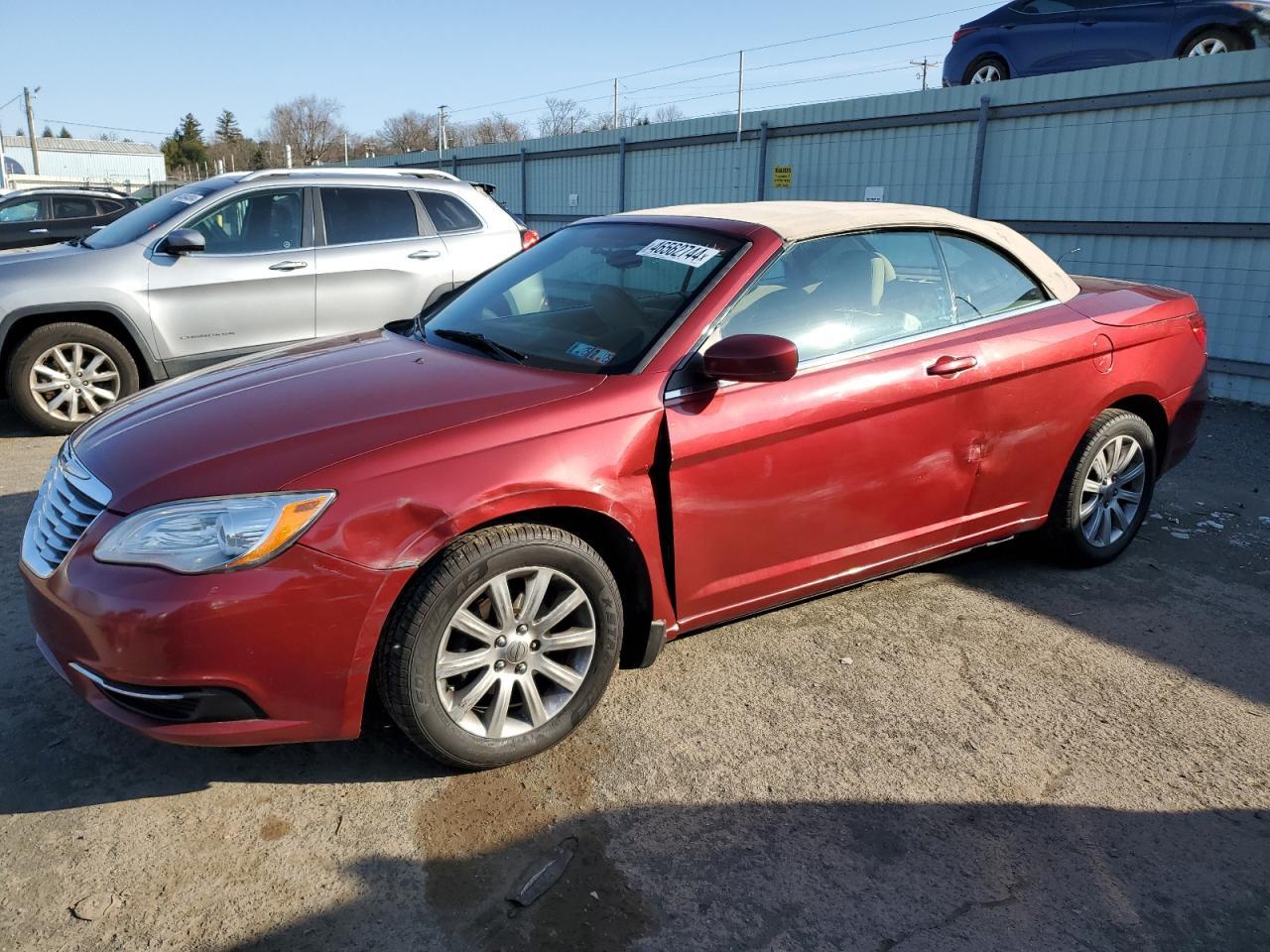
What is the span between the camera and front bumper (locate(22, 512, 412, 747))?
2.38 meters

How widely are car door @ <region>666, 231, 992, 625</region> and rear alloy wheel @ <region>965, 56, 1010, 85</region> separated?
1072 cm

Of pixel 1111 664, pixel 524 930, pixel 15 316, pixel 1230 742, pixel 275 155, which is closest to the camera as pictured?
pixel 524 930

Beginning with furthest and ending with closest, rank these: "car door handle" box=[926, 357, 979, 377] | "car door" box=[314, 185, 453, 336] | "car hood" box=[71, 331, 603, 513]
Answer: "car door" box=[314, 185, 453, 336], "car door handle" box=[926, 357, 979, 377], "car hood" box=[71, 331, 603, 513]

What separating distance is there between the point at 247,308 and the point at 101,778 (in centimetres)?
463

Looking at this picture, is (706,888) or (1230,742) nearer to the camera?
(706,888)

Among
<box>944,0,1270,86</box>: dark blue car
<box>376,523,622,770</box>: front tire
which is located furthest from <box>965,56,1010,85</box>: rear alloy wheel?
<box>376,523,622,770</box>: front tire

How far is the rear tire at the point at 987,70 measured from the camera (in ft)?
42.2

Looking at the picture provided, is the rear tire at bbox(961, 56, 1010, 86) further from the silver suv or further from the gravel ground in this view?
the gravel ground

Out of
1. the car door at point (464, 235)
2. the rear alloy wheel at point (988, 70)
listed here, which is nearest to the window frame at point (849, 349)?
the car door at point (464, 235)

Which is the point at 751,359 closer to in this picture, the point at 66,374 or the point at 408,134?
the point at 66,374

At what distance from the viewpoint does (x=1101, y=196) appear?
30.7ft

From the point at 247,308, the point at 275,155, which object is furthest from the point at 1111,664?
the point at 275,155

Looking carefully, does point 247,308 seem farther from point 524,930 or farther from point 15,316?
point 524,930

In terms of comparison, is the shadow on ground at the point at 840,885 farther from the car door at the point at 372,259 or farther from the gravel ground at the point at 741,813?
the car door at the point at 372,259
